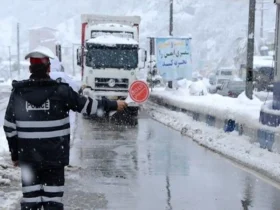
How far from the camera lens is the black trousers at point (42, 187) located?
5012 mm

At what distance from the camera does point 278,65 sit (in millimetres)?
13016

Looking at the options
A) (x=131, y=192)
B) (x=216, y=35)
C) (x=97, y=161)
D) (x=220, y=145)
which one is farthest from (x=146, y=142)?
(x=216, y=35)

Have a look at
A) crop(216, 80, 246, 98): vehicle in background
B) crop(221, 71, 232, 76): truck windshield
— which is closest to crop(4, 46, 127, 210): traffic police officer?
crop(216, 80, 246, 98): vehicle in background

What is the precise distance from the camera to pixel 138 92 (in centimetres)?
612

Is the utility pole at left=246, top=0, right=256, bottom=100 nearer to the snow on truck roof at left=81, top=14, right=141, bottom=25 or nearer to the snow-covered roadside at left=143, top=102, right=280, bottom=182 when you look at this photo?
the snow-covered roadside at left=143, top=102, right=280, bottom=182

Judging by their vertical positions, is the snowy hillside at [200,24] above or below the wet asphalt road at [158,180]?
above

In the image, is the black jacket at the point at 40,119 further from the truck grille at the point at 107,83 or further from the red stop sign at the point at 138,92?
the truck grille at the point at 107,83

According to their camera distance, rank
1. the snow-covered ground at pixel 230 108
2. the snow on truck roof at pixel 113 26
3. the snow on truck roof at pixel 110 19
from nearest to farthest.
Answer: the snow-covered ground at pixel 230 108, the snow on truck roof at pixel 113 26, the snow on truck roof at pixel 110 19

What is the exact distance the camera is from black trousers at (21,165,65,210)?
16.4 feet

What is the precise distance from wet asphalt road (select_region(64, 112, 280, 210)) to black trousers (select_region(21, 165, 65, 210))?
2.64 m

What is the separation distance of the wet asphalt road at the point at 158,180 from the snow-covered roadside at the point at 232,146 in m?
0.30

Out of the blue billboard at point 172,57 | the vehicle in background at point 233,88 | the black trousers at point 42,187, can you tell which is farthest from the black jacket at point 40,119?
the vehicle in background at point 233,88

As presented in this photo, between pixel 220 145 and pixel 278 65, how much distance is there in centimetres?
228

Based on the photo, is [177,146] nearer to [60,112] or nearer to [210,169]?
[210,169]
